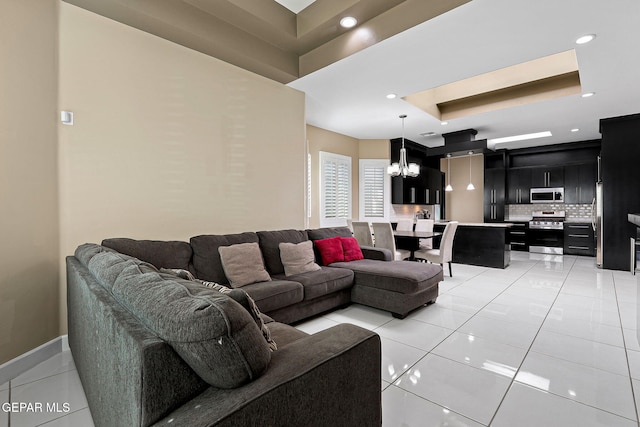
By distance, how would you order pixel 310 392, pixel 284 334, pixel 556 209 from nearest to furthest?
pixel 310 392, pixel 284 334, pixel 556 209

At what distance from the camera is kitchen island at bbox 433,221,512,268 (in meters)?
5.80

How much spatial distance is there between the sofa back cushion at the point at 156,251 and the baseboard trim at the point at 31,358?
936 mm

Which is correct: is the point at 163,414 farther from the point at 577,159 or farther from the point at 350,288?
the point at 577,159

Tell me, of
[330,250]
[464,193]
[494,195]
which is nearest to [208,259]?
[330,250]

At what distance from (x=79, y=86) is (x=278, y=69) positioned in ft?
6.99

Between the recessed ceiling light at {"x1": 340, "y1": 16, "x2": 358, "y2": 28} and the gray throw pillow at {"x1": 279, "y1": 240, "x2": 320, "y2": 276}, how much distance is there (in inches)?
98.0

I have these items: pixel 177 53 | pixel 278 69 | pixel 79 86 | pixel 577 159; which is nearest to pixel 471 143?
pixel 577 159

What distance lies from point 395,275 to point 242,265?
1.62m

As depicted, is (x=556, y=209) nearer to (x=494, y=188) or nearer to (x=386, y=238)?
(x=494, y=188)

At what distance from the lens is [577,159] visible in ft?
25.2

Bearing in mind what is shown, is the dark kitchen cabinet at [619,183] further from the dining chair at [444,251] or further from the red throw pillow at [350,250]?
the red throw pillow at [350,250]

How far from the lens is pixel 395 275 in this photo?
3279mm

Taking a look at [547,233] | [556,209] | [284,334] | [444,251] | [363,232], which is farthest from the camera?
[556,209]

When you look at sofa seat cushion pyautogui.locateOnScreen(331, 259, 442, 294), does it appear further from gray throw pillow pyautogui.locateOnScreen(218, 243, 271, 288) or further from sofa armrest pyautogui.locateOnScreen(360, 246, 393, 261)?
gray throw pillow pyautogui.locateOnScreen(218, 243, 271, 288)
